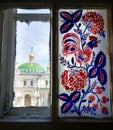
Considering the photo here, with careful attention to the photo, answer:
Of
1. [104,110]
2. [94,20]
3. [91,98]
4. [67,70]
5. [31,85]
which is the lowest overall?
[104,110]

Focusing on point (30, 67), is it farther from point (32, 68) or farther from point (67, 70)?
point (67, 70)

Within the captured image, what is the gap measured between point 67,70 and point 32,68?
14.2 inches

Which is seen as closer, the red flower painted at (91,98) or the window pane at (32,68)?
the red flower painted at (91,98)

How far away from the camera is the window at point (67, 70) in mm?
2109

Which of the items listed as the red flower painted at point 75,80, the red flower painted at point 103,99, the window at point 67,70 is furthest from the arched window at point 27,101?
the red flower painted at point 103,99

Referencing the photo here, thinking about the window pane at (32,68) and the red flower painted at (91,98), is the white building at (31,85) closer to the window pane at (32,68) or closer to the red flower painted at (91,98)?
the window pane at (32,68)

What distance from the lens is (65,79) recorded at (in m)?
2.15

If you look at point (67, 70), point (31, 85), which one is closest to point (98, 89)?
point (67, 70)

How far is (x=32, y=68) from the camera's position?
2291 millimetres

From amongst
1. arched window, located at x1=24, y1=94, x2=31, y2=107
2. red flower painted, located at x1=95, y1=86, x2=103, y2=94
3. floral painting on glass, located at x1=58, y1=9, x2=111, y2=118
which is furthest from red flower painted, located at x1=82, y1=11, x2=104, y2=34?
arched window, located at x1=24, y1=94, x2=31, y2=107

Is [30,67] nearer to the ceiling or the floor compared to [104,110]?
nearer to the ceiling

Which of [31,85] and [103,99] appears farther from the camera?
[31,85]

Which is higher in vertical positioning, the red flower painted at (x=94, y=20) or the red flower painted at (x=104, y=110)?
the red flower painted at (x=94, y=20)
